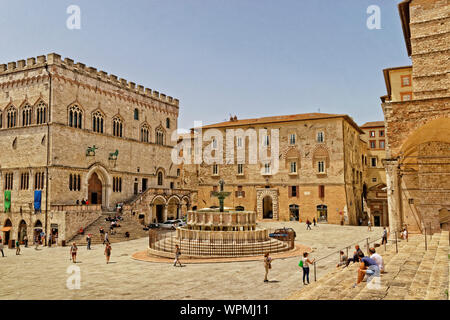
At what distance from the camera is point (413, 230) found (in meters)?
26.5

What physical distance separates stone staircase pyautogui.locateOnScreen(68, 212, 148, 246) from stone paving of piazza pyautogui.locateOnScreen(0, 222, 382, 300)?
722 centimetres

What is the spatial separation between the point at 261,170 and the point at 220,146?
23.8 ft

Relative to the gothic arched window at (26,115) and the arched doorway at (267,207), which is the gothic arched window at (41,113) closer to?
the gothic arched window at (26,115)

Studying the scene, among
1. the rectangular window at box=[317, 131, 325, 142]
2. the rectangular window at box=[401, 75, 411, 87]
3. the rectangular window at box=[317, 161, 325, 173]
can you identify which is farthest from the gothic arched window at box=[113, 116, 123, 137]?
the rectangular window at box=[401, 75, 411, 87]

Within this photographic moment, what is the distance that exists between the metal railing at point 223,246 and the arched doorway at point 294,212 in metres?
24.3

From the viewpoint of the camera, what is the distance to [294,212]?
4850 centimetres

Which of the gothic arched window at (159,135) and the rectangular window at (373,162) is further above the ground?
the gothic arched window at (159,135)

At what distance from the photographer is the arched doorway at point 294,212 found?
48188mm

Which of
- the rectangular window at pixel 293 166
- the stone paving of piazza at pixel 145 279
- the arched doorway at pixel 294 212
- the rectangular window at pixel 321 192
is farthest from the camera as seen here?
the rectangular window at pixel 293 166

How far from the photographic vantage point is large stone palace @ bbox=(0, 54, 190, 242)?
3403 centimetres

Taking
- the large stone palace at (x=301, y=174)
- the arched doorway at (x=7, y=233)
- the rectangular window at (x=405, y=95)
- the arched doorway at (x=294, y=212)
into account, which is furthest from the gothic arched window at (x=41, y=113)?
the rectangular window at (x=405, y=95)
